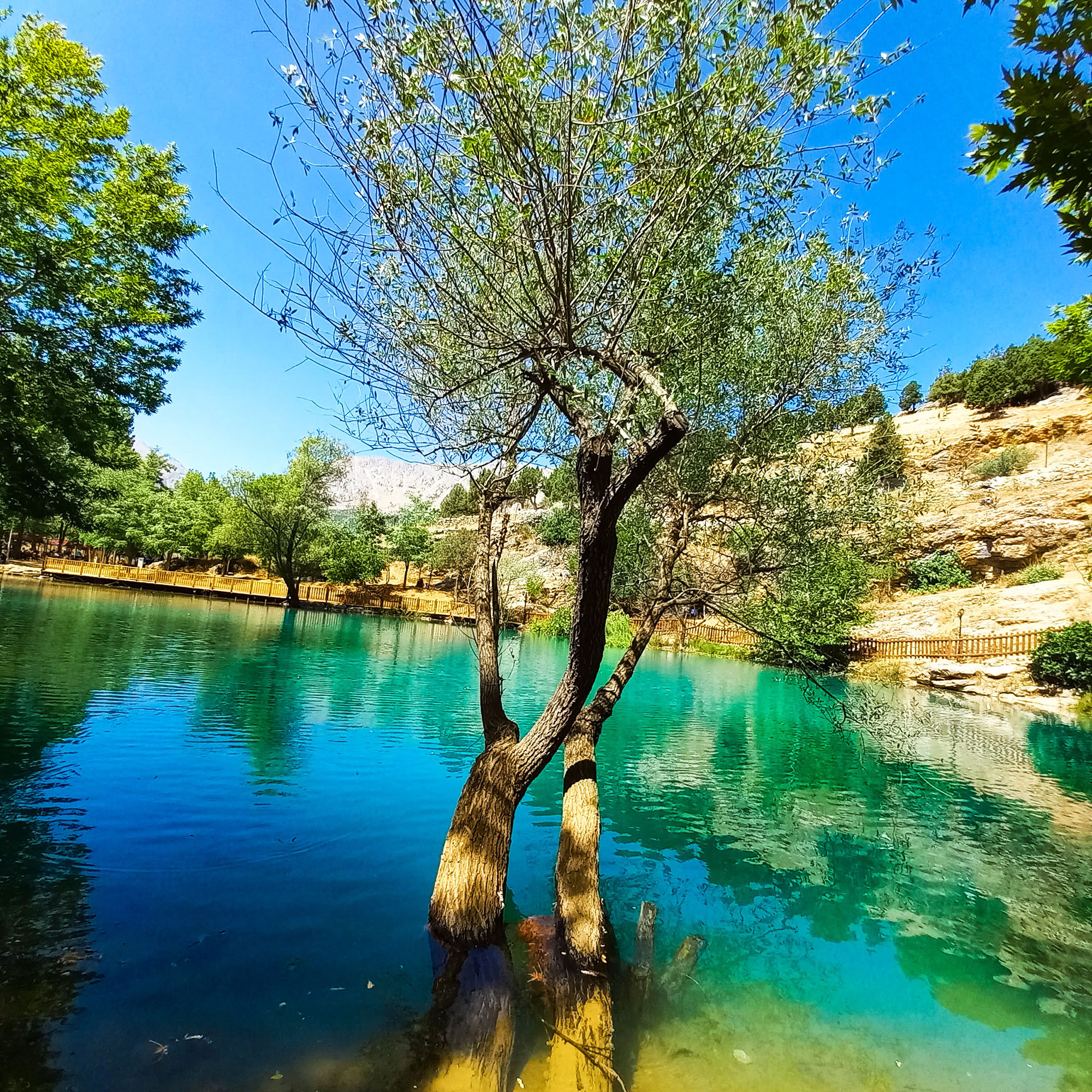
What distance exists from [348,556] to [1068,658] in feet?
135

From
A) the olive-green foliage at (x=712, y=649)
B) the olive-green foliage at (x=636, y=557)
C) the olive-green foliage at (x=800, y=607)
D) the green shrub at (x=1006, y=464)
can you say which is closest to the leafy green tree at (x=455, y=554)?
the olive-green foliage at (x=712, y=649)

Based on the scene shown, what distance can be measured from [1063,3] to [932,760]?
553 inches

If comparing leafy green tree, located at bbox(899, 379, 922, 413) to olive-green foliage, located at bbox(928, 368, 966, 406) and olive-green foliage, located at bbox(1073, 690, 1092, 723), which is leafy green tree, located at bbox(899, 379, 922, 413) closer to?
olive-green foliage, located at bbox(928, 368, 966, 406)

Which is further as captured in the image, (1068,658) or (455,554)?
(455,554)

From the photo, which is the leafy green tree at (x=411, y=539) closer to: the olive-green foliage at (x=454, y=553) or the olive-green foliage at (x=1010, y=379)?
the olive-green foliage at (x=454, y=553)

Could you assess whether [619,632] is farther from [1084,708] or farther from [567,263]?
[567,263]

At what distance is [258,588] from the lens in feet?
144

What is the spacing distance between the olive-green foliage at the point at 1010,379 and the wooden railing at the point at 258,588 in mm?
35384

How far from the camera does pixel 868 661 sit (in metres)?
25.1

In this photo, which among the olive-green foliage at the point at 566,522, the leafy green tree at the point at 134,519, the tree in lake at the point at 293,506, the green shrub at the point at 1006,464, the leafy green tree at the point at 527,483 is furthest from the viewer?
Answer: the leafy green tree at the point at 134,519

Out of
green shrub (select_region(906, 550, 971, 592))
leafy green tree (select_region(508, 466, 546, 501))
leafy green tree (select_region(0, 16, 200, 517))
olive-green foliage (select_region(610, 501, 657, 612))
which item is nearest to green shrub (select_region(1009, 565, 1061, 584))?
green shrub (select_region(906, 550, 971, 592))

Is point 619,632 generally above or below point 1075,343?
below

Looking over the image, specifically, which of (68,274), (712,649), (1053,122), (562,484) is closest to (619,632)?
(712,649)

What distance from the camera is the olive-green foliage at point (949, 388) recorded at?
3881 cm
